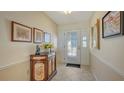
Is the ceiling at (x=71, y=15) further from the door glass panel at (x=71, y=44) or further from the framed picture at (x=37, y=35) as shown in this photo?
the door glass panel at (x=71, y=44)

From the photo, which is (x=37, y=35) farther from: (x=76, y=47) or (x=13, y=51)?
(x=76, y=47)

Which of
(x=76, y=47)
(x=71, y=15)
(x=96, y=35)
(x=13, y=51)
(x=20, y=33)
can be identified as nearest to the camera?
(x=13, y=51)

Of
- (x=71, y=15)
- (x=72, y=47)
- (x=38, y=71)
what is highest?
(x=71, y=15)

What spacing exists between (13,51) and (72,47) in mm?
3721

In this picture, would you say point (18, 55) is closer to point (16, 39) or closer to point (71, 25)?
point (16, 39)

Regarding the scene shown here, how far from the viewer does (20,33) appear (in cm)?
247

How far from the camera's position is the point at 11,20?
2.16 meters

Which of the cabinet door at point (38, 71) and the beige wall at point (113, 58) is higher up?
the beige wall at point (113, 58)

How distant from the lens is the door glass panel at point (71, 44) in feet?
18.3

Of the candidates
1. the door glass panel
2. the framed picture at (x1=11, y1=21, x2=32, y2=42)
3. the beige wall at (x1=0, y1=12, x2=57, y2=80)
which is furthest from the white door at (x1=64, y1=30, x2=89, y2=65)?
the framed picture at (x1=11, y1=21, x2=32, y2=42)

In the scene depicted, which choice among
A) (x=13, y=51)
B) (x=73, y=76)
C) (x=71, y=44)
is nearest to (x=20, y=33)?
(x=13, y=51)

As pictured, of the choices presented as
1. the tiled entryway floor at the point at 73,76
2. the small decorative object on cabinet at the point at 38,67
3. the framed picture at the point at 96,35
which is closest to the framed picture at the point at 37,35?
the small decorative object on cabinet at the point at 38,67

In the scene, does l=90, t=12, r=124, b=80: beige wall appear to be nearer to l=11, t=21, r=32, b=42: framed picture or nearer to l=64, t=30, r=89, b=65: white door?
l=11, t=21, r=32, b=42: framed picture
